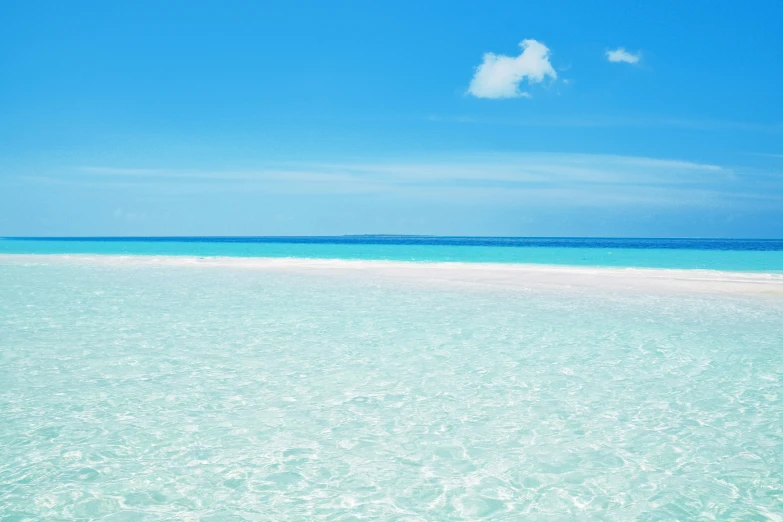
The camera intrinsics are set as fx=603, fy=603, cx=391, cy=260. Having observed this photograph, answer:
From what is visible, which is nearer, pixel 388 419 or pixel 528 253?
pixel 388 419

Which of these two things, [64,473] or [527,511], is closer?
[527,511]

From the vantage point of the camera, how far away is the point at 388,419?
5266 millimetres

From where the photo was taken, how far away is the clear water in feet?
12.4

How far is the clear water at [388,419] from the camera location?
3.77m

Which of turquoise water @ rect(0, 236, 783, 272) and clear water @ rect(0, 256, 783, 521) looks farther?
turquoise water @ rect(0, 236, 783, 272)

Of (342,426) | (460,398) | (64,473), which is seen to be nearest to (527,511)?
(342,426)

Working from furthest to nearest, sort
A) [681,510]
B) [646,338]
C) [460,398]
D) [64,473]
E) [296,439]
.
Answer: [646,338] → [460,398] → [296,439] → [64,473] → [681,510]

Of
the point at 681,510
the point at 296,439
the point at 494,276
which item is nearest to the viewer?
the point at 681,510

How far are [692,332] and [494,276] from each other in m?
13.0

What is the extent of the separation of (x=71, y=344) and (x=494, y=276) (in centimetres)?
1668

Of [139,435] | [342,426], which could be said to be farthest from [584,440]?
[139,435]

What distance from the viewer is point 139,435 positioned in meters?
4.82

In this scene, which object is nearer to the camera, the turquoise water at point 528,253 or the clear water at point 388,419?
the clear water at point 388,419

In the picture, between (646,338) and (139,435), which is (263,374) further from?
(646,338)
